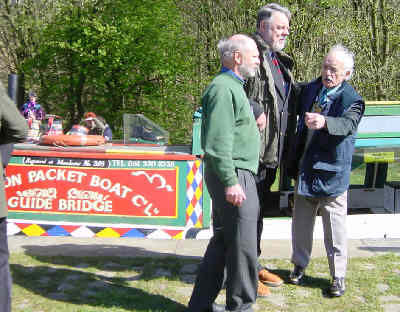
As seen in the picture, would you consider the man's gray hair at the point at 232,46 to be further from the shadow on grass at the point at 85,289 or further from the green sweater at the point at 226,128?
the shadow on grass at the point at 85,289

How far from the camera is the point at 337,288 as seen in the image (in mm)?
4301

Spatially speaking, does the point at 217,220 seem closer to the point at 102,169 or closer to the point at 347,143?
the point at 347,143

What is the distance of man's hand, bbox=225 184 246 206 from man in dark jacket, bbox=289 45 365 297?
1.02 meters

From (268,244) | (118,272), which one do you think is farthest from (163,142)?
(118,272)

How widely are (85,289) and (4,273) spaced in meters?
1.21

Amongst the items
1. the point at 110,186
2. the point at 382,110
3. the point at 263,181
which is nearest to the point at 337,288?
the point at 263,181

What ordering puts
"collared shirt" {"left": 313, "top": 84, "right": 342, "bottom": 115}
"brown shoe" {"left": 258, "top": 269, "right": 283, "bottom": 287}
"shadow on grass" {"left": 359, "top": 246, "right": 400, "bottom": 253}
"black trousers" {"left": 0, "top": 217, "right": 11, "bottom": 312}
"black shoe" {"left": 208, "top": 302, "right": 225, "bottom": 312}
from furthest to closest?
"shadow on grass" {"left": 359, "top": 246, "right": 400, "bottom": 253} < "brown shoe" {"left": 258, "top": 269, "right": 283, "bottom": 287} < "collared shirt" {"left": 313, "top": 84, "right": 342, "bottom": 115} < "black shoe" {"left": 208, "top": 302, "right": 225, "bottom": 312} < "black trousers" {"left": 0, "top": 217, "right": 11, "bottom": 312}

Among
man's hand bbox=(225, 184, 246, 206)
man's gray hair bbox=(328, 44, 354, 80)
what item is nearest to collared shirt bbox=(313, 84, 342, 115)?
man's gray hair bbox=(328, 44, 354, 80)

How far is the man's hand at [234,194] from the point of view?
132 inches

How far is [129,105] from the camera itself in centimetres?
→ 1594

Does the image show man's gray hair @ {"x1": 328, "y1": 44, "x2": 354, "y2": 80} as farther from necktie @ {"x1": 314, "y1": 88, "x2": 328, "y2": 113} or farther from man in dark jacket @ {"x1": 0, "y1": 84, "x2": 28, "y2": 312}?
man in dark jacket @ {"x1": 0, "y1": 84, "x2": 28, "y2": 312}

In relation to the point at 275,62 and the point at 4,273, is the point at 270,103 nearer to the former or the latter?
the point at 275,62

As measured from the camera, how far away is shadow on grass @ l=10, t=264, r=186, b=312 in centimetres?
412

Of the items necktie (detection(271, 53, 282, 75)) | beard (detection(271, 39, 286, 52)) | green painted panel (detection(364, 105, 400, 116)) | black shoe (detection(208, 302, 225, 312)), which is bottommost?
black shoe (detection(208, 302, 225, 312))
